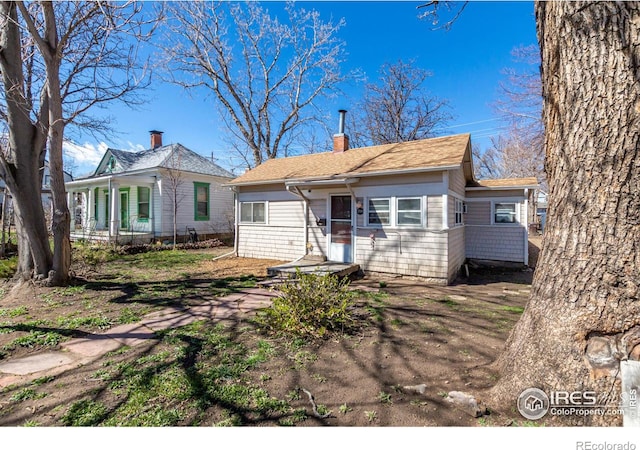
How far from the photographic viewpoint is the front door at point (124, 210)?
15102 mm

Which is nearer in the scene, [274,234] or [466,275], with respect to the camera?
[466,275]

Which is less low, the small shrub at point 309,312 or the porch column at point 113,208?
the porch column at point 113,208

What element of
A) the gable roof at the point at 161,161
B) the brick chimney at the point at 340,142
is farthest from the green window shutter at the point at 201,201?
the brick chimney at the point at 340,142

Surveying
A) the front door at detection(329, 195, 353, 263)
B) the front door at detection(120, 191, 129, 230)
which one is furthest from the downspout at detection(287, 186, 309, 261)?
the front door at detection(120, 191, 129, 230)

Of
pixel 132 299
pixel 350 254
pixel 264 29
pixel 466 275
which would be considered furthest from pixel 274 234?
pixel 264 29

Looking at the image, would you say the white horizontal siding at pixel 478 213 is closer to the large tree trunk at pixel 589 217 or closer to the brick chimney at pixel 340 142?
the brick chimney at pixel 340 142

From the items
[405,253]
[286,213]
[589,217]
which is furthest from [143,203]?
[589,217]

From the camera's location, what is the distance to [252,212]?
35.8ft

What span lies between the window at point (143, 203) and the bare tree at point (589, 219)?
1574cm

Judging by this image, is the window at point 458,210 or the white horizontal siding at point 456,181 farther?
the window at point 458,210

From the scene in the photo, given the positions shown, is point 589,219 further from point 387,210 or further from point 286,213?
point 286,213
